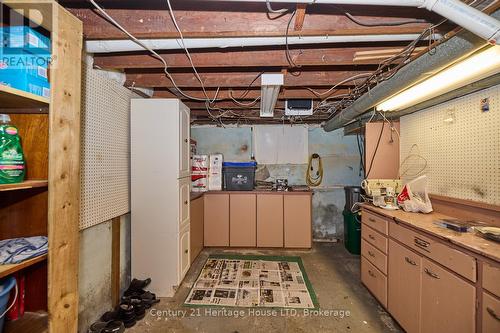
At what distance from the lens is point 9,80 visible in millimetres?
800

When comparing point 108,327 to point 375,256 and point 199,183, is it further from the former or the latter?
point 375,256

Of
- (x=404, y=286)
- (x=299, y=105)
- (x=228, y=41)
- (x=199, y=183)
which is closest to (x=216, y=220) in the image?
(x=199, y=183)

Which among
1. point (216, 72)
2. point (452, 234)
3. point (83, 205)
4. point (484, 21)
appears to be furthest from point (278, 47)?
point (83, 205)

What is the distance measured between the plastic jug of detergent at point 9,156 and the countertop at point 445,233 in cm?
215

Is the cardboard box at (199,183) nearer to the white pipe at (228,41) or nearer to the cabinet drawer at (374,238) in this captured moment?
the white pipe at (228,41)

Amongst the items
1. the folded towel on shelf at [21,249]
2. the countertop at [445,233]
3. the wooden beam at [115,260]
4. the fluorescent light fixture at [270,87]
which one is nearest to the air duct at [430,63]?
the fluorescent light fixture at [270,87]

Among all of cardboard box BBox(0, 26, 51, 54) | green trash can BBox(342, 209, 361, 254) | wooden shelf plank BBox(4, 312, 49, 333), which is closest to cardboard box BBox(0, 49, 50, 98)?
cardboard box BBox(0, 26, 51, 54)

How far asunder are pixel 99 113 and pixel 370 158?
9.37 feet

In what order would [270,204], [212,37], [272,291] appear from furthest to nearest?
[270,204], [272,291], [212,37]

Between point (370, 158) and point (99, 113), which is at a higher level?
point (99, 113)

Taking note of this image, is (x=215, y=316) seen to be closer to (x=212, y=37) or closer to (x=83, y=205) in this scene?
(x=83, y=205)

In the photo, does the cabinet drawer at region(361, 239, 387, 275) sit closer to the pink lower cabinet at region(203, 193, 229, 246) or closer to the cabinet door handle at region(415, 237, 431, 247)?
the cabinet door handle at region(415, 237, 431, 247)

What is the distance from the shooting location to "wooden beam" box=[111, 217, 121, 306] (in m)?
1.97

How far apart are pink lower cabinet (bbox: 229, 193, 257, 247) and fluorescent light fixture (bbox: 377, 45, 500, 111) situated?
2.35 metres
